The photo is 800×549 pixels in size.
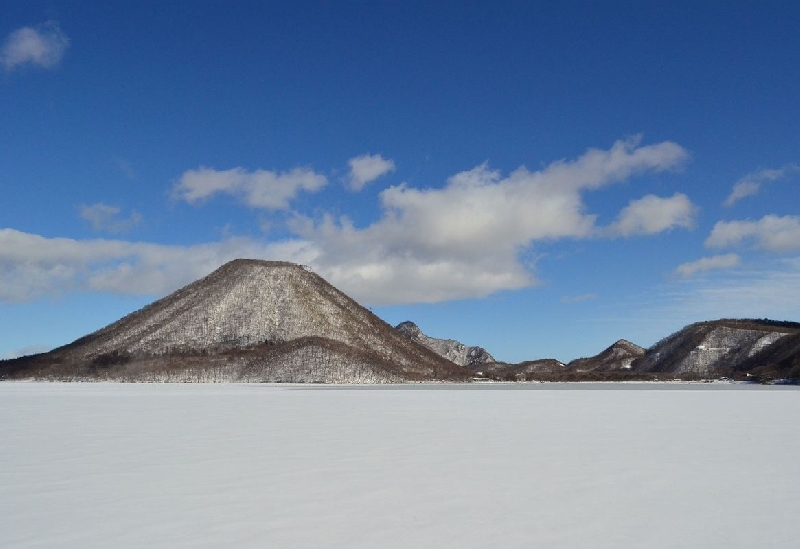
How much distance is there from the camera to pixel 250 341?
152m

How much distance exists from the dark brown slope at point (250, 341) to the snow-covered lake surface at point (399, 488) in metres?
109

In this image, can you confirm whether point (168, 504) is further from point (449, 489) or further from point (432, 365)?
point (432, 365)

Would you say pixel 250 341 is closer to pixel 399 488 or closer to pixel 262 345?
pixel 262 345

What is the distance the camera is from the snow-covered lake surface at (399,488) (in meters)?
10.8

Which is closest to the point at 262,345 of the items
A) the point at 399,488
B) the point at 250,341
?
the point at 250,341

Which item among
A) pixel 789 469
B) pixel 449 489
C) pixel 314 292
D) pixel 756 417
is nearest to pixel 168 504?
pixel 449 489

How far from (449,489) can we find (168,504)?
5.53 metres

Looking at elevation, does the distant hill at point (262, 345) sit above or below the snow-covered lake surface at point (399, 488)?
above

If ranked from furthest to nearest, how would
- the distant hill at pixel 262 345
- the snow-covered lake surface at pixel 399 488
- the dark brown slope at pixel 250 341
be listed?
the distant hill at pixel 262 345 < the dark brown slope at pixel 250 341 < the snow-covered lake surface at pixel 399 488

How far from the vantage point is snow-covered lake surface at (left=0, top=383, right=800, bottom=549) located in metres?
10.8

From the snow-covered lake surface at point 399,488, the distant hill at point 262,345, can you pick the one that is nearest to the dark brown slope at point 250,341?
the distant hill at point 262,345

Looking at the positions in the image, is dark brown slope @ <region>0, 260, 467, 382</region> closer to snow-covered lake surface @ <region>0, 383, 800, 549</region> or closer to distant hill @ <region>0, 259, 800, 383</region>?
distant hill @ <region>0, 259, 800, 383</region>

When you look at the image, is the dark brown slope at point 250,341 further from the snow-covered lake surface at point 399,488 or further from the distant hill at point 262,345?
the snow-covered lake surface at point 399,488

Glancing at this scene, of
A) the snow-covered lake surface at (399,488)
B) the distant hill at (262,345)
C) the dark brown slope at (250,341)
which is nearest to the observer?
the snow-covered lake surface at (399,488)
